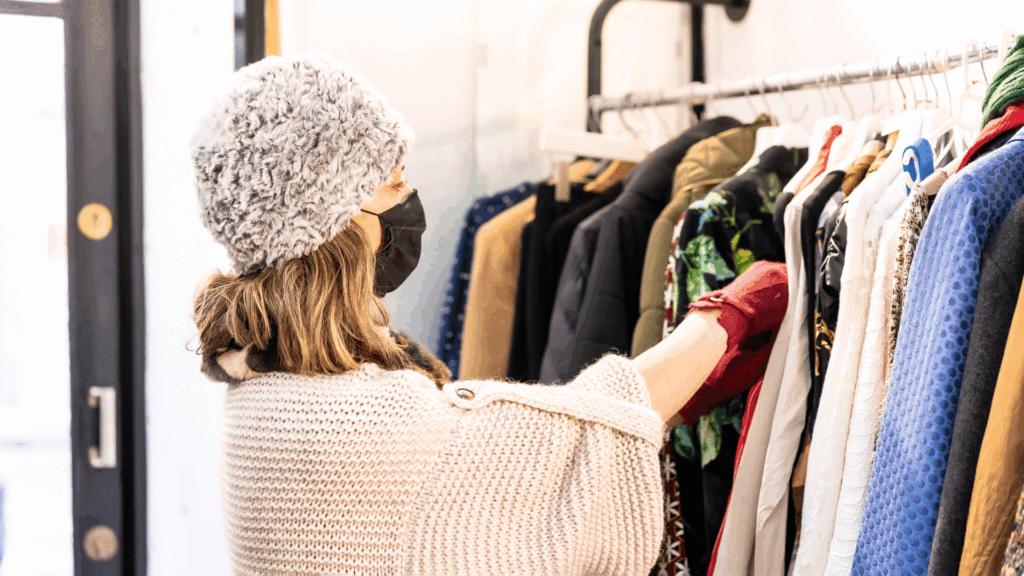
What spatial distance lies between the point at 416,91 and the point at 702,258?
940mm

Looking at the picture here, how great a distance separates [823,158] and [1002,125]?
0.41 metres

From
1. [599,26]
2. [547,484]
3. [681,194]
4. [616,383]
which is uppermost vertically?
[599,26]

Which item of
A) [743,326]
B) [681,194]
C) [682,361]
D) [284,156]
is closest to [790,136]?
[681,194]

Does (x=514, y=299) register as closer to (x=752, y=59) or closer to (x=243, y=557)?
(x=752, y=59)

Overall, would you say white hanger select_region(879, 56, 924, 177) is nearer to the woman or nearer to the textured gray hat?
the woman

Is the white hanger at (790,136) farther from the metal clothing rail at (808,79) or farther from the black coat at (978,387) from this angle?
the black coat at (978,387)

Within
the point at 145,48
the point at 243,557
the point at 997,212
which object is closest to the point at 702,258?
the point at 997,212

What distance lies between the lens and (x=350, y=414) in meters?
0.83

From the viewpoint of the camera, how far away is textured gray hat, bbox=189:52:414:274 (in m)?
0.84

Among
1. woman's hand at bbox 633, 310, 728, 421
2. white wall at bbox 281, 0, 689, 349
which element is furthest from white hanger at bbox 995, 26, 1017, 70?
white wall at bbox 281, 0, 689, 349

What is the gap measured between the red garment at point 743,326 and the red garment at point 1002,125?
11.9 inches

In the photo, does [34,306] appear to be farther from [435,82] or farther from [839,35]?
[839,35]

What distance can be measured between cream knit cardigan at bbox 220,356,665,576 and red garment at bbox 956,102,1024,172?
45 cm

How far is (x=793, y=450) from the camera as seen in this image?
1.08 metres
